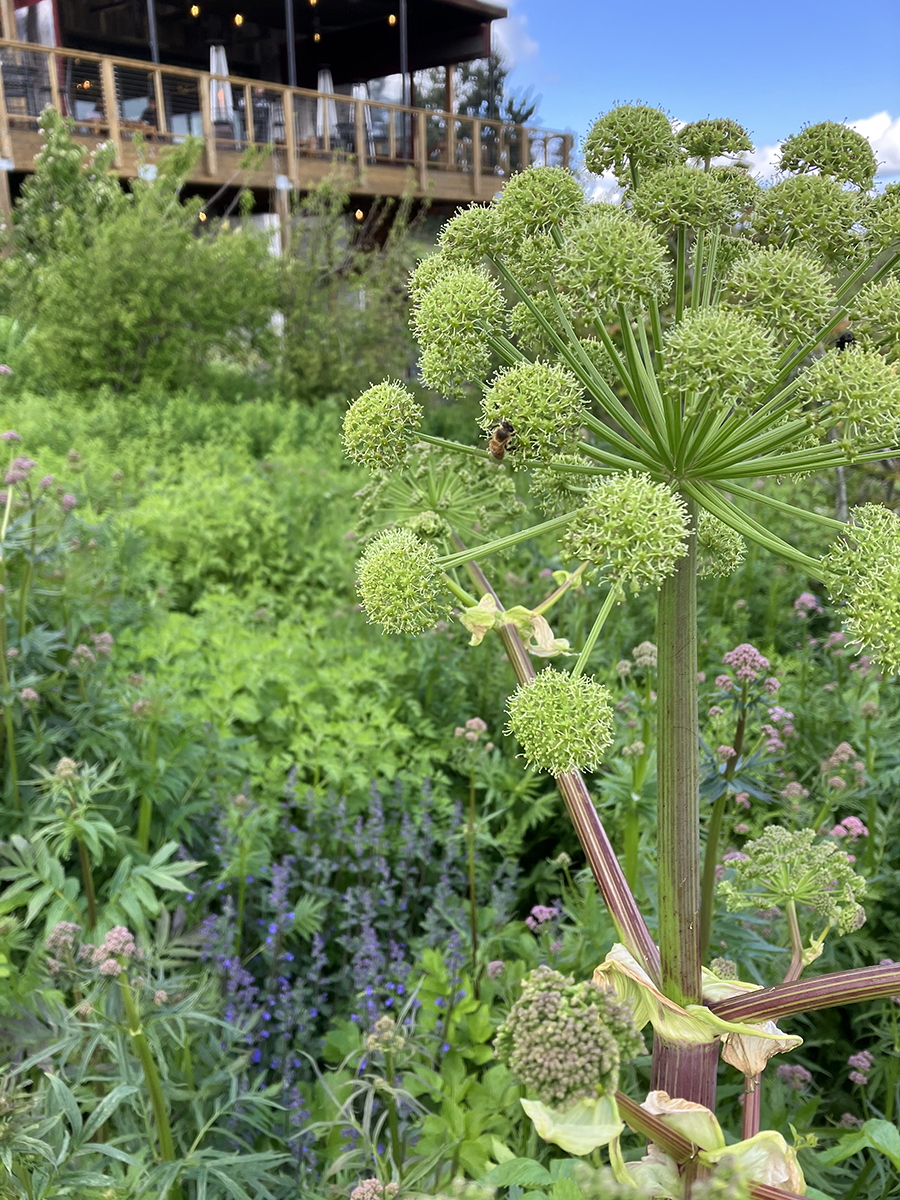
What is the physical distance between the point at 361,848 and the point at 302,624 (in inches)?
97.2

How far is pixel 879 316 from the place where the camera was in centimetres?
104

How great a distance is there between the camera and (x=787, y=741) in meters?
3.55

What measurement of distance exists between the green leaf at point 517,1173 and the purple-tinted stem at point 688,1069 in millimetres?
289

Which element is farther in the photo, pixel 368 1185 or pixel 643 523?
pixel 368 1185

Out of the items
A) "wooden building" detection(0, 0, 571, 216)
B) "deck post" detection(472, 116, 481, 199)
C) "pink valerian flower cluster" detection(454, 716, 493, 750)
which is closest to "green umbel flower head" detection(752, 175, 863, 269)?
"pink valerian flower cluster" detection(454, 716, 493, 750)

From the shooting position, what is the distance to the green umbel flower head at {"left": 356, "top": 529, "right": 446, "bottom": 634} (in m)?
1.18

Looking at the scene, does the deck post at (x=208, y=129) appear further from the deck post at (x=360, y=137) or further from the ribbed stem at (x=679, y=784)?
the ribbed stem at (x=679, y=784)

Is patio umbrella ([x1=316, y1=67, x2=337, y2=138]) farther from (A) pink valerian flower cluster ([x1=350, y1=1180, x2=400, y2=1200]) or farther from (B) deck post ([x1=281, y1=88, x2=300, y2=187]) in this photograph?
(A) pink valerian flower cluster ([x1=350, y1=1180, x2=400, y2=1200])

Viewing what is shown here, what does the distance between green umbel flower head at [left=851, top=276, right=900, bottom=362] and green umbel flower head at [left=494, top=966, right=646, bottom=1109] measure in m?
0.84

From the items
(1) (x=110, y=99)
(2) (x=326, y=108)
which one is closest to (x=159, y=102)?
(1) (x=110, y=99)

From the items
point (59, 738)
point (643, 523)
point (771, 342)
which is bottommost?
point (59, 738)

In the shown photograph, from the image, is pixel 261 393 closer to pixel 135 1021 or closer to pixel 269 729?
pixel 269 729

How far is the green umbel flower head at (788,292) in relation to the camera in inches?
40.3

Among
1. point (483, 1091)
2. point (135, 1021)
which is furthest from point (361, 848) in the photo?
point (135, 1021)
